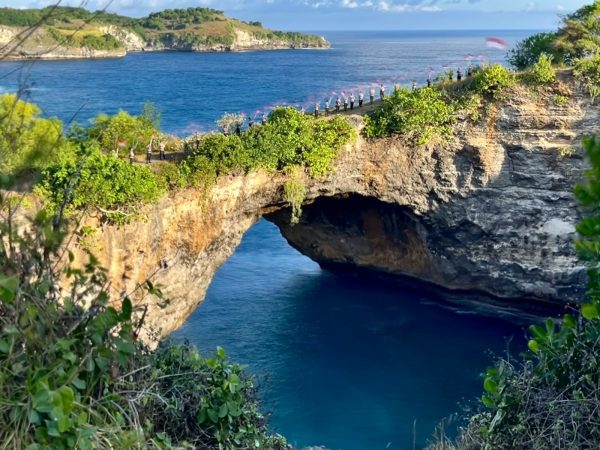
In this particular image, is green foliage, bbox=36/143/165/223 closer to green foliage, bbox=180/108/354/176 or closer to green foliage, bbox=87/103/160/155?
green foliage, bbox=87/103/160/155

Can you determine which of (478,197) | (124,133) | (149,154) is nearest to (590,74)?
(478,197)

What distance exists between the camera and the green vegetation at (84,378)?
3506mm

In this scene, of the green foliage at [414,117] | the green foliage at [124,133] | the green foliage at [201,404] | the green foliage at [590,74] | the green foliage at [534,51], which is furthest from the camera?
the green foliage at [534,51]

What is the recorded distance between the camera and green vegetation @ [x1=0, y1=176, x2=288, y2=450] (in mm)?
3506

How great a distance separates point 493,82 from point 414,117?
247cm

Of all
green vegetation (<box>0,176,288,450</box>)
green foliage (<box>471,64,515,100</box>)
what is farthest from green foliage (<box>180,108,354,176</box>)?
green vegetation (<box>0,176,288,450</box>)

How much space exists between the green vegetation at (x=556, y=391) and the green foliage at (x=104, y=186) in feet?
31.9

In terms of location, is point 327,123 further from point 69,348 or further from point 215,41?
point 215,41

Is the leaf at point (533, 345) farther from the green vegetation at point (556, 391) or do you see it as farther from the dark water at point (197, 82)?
the dark water at point (197, 82)

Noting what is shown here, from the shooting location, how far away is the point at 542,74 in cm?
1891

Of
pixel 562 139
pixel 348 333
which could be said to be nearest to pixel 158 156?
pixel 348 333

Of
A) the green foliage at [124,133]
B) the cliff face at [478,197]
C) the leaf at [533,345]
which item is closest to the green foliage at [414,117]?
the cliff face at [478,197]

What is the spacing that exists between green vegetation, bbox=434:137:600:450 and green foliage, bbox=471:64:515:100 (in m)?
14.4

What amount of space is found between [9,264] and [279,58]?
338ft
